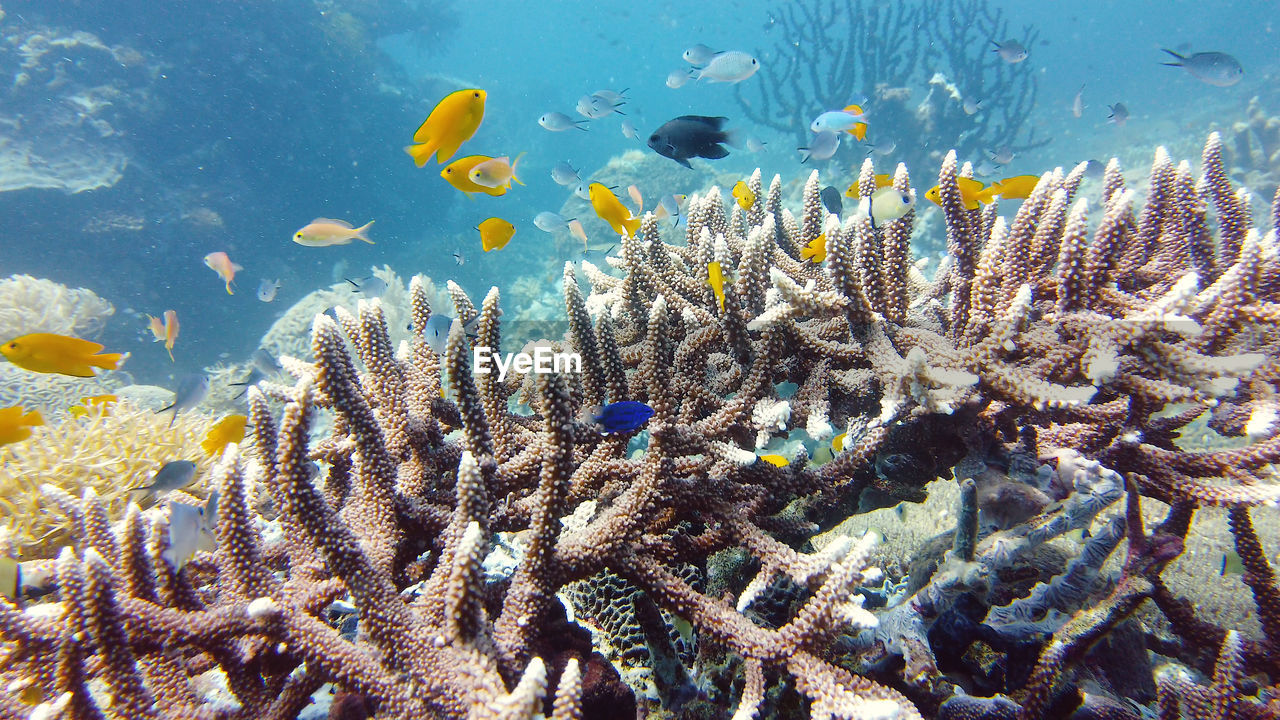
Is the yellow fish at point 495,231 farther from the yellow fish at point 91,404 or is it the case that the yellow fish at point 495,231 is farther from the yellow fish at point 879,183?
the yellow fish at point 91,404

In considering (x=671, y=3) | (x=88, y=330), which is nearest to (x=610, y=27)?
(x=671, y=3)

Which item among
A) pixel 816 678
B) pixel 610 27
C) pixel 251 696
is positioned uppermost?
pixel 610 27

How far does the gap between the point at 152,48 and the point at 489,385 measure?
68.4 ft

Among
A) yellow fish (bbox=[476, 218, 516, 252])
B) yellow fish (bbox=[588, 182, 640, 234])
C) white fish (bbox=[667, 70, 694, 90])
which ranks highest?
white fish (bbox=[667, 70, 694, 90])

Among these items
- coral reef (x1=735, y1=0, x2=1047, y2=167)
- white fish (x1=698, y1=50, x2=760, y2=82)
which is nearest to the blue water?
coral reef (x1=735, y1=0, x2=1047, y2=167)

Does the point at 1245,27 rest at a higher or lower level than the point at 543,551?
higher

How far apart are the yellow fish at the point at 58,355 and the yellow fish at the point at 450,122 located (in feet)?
7.46

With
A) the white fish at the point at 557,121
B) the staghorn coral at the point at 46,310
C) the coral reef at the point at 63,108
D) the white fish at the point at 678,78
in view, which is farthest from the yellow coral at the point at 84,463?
the coral reef at the point at 63,108

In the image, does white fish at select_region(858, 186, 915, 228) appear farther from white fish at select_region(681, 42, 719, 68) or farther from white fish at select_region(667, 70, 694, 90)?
white fish at select_region(667, 70, 694, 90)

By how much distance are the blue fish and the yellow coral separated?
13.2 ft

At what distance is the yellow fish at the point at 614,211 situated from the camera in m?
3.14

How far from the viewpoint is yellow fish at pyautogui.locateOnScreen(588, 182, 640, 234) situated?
3.14 meters

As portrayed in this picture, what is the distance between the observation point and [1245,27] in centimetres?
6438

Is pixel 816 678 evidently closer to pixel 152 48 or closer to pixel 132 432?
pixel 132 432
